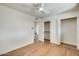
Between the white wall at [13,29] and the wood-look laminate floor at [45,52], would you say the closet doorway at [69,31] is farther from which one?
the white wall at [13,29]

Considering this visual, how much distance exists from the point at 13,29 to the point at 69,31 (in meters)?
3.87

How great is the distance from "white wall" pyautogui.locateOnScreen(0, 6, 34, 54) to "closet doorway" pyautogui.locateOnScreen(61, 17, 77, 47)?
9.16 ft

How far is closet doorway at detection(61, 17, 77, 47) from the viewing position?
4.69m

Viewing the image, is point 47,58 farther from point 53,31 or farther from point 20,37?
point 53,31

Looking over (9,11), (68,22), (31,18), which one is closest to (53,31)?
(68,22)

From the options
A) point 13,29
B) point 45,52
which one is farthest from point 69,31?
point 13,29

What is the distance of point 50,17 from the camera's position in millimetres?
5656

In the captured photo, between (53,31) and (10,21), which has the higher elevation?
(10,21)

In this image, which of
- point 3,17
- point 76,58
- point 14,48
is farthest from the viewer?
point 14,48

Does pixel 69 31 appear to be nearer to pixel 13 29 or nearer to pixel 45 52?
pixel 45 52

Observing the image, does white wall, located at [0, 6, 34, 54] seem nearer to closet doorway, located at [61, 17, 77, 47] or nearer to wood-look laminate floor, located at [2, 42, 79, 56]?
wood-look laminate floor, located at [2, 42, 79, 56]

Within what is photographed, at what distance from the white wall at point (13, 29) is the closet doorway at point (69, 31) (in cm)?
279

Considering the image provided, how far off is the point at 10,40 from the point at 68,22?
4159 millimetres

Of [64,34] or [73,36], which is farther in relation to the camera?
[64,34]
